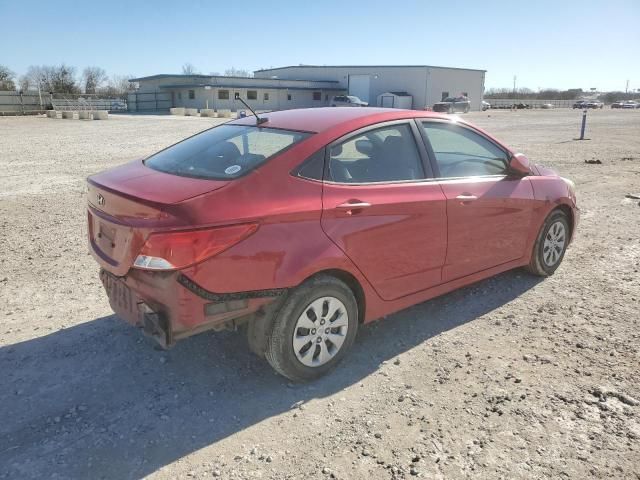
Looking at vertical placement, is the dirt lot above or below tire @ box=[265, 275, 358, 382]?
below

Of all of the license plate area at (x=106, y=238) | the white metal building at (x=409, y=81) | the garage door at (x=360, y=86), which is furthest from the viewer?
the garage door at (x=360, y=86)

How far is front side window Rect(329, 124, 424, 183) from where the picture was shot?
3.47 meters

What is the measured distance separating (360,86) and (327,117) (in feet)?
219

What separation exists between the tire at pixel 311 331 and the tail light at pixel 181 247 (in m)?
0.60

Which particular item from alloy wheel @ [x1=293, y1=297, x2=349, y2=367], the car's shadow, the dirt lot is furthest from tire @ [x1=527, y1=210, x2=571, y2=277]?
alloy wheel @ [x1=293, y1=297, x2=349, y2=367]

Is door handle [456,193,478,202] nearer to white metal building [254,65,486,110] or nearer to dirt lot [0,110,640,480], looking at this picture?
dirt lot [0,110,640,480]

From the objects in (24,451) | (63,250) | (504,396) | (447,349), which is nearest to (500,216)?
(447,349)

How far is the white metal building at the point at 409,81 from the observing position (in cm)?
6469

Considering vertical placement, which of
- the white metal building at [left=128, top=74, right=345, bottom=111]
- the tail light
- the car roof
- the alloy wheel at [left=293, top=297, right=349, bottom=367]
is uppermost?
the white metal building at [left=128, top=74, right=345, bottom=111]

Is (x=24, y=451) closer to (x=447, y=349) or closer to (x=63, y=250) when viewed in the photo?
(x=447, y=349)

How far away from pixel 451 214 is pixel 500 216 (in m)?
0.69

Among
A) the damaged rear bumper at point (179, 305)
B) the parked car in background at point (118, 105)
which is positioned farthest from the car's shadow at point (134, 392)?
the parked car in background at point (118, 105)

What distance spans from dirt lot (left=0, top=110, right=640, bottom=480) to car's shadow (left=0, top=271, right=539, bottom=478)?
0.04ft

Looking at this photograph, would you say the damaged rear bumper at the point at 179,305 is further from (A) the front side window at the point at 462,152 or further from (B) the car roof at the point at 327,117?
(A) the front side window at the point at 462,152
